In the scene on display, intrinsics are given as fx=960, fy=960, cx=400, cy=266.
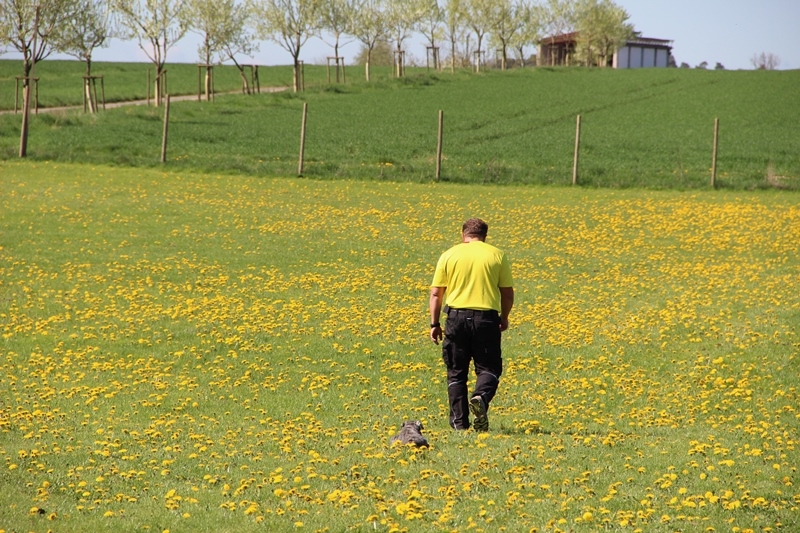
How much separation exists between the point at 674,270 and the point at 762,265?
208cm

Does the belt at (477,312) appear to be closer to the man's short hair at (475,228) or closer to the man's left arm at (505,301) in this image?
the man's left arm at (505,301)

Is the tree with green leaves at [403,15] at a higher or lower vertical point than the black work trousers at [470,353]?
higher

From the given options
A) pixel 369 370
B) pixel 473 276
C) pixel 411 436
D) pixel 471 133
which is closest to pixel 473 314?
pixel 473 276

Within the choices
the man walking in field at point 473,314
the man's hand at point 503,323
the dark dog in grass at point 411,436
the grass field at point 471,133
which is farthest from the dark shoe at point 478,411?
the grass field at point 471,133

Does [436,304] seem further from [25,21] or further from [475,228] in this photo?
[25,21]

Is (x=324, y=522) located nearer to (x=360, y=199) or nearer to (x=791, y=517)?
(x=791, y=517)

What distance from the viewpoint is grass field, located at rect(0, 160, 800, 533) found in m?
7.35

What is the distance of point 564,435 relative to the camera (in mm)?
9594

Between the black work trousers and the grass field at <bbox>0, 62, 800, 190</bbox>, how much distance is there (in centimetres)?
2363

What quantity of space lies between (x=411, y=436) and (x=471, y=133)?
41176 millimetres

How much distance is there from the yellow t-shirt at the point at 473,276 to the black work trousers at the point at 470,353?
0.12 meters

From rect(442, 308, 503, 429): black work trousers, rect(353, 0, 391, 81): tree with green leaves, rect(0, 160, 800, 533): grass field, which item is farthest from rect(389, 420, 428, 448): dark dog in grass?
rect(353, 0, 391, 81): tree with green leaves

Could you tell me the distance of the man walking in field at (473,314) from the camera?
9.59 m

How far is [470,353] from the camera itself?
982cm
